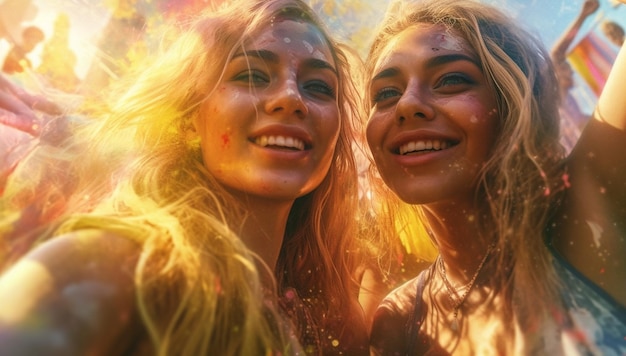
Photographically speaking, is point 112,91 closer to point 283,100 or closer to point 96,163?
point 96,163

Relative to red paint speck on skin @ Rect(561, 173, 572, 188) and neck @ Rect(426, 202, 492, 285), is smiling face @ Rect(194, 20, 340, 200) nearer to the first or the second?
neck @ Rect(426, 202, 492, 285)

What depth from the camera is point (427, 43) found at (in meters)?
2.31

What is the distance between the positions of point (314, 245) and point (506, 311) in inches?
42.8

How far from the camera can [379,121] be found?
242 cm

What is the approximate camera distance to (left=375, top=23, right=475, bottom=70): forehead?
2279 millimetres

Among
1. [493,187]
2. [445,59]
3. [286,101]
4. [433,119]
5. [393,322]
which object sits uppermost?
[445,59]

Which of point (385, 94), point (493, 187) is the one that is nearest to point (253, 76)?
point (385, 94)

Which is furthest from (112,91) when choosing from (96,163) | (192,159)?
(192,159)

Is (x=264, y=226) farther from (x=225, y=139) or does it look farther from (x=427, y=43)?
(x=427, y=43)

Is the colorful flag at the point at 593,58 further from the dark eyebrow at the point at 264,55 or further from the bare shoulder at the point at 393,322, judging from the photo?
the dark eyebrow at the point at 264,55

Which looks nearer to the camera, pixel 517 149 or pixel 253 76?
pixel 517 149

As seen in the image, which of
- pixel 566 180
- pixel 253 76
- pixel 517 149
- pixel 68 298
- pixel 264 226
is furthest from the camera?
pixel 264 226

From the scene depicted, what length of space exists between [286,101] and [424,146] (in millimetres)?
620

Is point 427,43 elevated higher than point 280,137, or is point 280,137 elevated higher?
point 427,43
